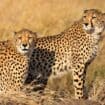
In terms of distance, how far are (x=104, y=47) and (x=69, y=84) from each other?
1262 mm

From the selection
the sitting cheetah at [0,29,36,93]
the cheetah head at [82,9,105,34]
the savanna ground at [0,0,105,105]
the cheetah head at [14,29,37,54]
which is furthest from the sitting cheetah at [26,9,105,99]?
the cheetah head at [14,29,37,54]

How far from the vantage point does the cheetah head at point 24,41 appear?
8.55m

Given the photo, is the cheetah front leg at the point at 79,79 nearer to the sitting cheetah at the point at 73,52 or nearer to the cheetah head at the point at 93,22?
the sitting cheetah at the point at 73,52

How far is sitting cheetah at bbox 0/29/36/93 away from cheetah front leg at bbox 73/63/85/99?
817 millimetres

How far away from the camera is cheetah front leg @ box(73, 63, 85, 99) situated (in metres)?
9.32

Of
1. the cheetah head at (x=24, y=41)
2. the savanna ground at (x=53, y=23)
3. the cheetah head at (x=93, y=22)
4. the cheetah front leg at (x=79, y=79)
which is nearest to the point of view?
the cheetah head at (x=24, y=41)

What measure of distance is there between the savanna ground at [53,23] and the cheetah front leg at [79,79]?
0.32ft

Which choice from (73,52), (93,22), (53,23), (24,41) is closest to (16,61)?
(24,41)

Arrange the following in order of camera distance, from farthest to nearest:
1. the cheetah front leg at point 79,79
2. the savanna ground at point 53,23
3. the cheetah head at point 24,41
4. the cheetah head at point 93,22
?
the cheetah front leg at point 79,79
the cheetah head at point 93,22
the savanna ground at point 53,23
the cheetah head at point 24,41

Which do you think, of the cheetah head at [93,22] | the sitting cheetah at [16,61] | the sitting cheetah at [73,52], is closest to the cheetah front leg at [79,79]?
the sitting cheetah at [73,52]

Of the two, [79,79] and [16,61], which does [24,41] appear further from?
[79,79]

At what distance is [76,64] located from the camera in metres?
9.33

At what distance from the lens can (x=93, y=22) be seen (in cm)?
920

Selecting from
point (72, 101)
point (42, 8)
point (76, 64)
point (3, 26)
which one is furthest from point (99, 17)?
point (42, 8)
